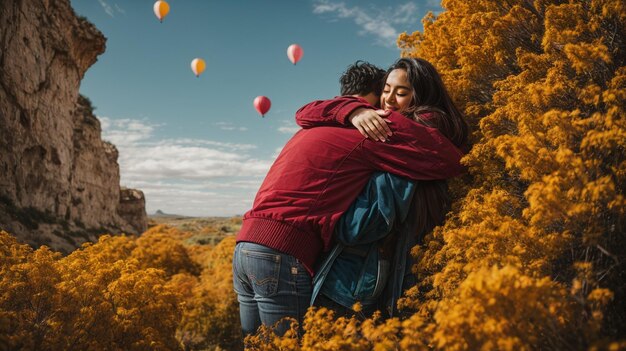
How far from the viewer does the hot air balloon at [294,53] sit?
82.2ft

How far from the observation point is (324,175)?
2.64 m

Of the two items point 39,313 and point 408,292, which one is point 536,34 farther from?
point 39,313

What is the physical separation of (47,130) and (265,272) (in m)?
26.3

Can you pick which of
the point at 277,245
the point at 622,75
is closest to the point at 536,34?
the point at 622,75

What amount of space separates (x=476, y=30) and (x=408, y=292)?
9.33 feet

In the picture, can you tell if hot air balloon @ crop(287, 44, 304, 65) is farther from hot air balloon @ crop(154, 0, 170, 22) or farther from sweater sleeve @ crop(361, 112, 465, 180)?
sweater sleeve @ crop(361, 112, 465, 180)

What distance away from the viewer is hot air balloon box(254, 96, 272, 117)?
82.8 ft

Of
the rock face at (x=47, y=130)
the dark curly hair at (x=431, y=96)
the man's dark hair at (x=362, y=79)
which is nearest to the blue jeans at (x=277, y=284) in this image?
the dark curly hair at (x=431, y=96)

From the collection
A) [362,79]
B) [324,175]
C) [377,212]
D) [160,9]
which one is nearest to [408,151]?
[377,212]

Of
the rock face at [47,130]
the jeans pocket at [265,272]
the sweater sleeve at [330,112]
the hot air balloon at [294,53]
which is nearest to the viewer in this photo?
the jeans pocket at [265,272]

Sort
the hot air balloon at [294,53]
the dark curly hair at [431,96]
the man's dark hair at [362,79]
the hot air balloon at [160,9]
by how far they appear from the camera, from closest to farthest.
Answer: the dark curly hair at [431,96] < the man's dark hair at [362,79] < the hot air balloon at [294,53] < the hot air balloon at [160,9]

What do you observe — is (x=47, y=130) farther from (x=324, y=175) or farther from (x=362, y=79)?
(x=324, y=175)

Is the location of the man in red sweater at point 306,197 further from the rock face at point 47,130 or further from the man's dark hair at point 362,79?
the rock face at point 47,130

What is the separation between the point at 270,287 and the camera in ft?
8.35
